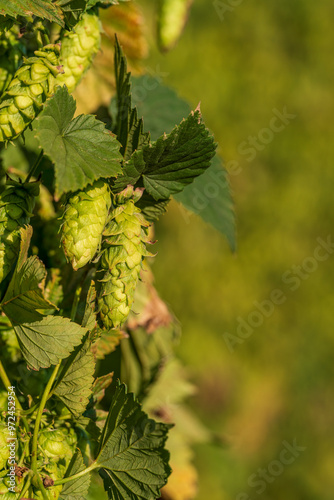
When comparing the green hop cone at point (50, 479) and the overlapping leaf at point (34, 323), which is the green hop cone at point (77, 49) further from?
the green hop cone at point (50, 479)

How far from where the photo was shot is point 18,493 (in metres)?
0.54

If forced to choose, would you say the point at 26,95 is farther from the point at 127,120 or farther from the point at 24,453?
the point at 24,453

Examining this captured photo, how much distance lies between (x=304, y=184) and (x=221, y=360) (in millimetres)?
913

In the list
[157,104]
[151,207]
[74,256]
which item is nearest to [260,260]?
[157,104]

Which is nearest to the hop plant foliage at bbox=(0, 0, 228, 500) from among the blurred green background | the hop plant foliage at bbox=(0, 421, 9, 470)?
the hop plant foliage at bbox=(0, 421, 9, 470)

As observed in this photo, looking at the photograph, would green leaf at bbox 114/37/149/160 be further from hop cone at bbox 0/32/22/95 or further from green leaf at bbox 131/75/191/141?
green leaf at bbox 131/75/191/141

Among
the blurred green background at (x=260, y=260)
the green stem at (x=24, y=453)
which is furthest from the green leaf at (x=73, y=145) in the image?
the blurred green background at (x=260, y=260)

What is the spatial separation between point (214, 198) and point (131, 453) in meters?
0.44

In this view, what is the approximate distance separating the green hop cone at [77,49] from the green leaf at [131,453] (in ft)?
1.02

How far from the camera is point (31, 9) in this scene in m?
0.56

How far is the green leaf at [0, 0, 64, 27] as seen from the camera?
555 mm

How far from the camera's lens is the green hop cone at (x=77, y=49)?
0.61m

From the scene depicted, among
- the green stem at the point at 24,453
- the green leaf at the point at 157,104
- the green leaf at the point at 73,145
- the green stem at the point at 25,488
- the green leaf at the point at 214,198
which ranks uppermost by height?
the green leaf at the point at 157,104

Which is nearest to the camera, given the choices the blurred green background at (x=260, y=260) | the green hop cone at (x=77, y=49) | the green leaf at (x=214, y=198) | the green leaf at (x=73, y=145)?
the green leaf at (x=73, y=145)
